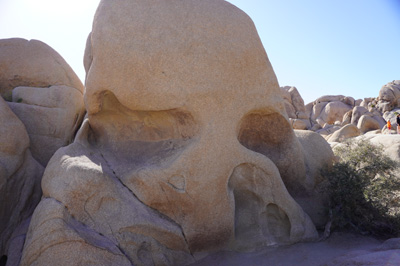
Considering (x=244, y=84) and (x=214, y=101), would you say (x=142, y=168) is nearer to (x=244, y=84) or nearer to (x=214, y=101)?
(x=214, y=101)

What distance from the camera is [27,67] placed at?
291 inches

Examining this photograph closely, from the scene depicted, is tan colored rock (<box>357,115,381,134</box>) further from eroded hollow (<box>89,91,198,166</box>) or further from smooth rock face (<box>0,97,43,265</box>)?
smooth rock face (<box>0,97,43,265</box>)

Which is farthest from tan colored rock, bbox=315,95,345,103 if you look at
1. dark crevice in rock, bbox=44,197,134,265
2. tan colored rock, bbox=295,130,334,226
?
dark crevice in rock, bbox=44,197,134,265

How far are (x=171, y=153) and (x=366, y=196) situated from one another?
363 cm

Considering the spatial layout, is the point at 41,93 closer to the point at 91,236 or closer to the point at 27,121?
the point at 27,121

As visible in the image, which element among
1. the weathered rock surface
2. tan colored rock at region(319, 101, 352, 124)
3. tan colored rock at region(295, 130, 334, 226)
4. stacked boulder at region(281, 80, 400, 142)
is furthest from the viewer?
tan colored rock at region(319, 101, 352, 124)

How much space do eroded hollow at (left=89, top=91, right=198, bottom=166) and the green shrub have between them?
3022mm

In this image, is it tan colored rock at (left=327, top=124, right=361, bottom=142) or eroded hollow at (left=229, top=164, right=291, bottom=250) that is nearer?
eroded hollow at (left=229, top=164, right=291, bottom=250)

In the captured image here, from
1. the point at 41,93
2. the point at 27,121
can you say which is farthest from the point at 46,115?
the point at 41,93

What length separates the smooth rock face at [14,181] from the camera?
17.4 ft

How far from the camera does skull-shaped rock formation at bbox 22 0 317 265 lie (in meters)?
4.43

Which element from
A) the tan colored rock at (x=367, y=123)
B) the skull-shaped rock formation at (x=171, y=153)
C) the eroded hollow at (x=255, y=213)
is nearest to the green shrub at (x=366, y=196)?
the skull-shaped rock formation at (x=171, y=153)

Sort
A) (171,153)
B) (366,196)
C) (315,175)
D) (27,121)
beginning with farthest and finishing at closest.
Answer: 1. (27,121)
2. (315,175)
3. (366,196)
4. (171,153)

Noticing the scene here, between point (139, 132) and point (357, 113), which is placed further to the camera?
point (357, 113)
